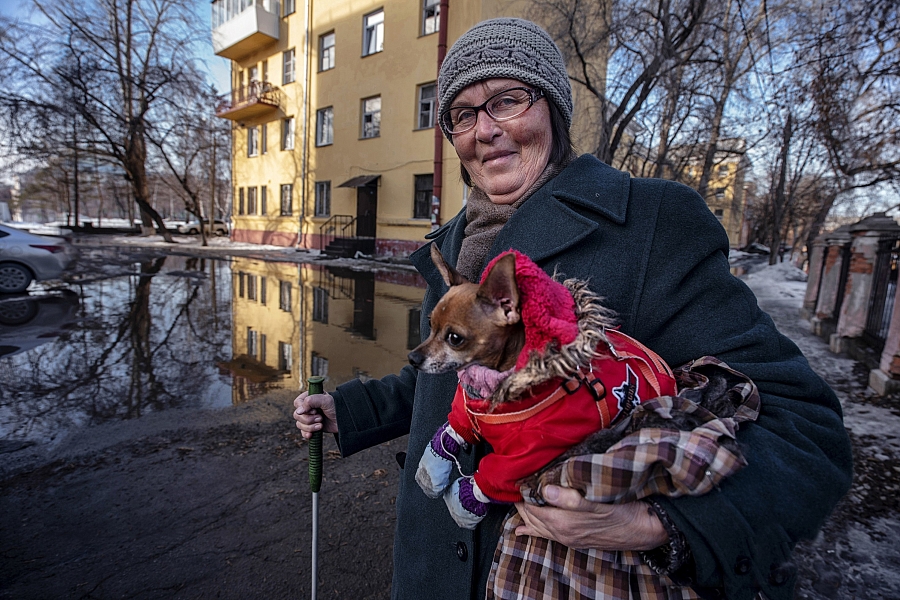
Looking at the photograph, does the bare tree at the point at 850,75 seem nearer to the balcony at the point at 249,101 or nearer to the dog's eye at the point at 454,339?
the dog's eye at the point at 454,339

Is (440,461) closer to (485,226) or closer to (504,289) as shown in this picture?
(504,289)

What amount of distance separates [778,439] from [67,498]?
4.26 meters

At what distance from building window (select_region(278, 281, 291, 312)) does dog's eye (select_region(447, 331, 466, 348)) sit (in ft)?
30.7

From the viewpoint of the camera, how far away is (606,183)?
1.42 m

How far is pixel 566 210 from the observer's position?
54.9 inches

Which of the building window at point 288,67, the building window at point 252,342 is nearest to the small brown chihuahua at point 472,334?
the building window at point 252,342

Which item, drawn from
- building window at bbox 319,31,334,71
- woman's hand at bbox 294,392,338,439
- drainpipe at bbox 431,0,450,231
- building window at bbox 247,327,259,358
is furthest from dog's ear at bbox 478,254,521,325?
building window at bbox 319,31,334,71

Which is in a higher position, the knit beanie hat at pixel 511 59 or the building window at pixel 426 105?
the building window at pixel 426 105

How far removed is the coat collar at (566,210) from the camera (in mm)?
1351

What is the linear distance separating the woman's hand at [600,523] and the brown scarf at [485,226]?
78cm

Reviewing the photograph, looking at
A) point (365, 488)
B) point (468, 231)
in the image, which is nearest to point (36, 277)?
point (365, 488)

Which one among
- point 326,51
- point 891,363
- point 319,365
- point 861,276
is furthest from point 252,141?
point 891,363

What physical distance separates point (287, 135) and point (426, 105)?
11762 mm

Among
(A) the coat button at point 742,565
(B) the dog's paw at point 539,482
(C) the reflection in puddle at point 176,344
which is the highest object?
(B) the dog's paw at point 539,482
